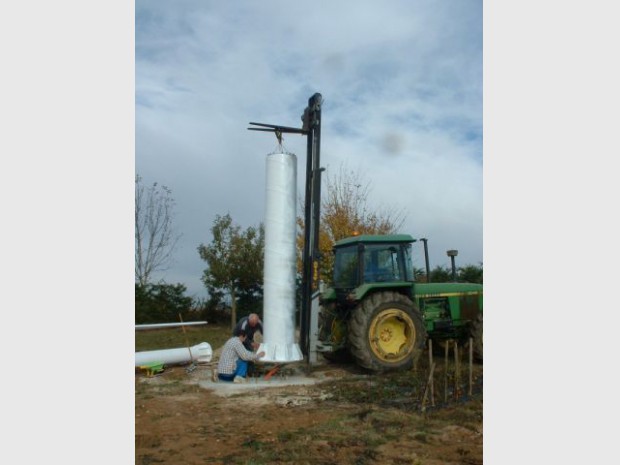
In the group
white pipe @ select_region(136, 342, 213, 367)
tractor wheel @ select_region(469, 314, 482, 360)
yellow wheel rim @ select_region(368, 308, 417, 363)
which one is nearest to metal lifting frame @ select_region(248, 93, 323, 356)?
yellow wheel rim @ select_region(368, 308, 417, 363)

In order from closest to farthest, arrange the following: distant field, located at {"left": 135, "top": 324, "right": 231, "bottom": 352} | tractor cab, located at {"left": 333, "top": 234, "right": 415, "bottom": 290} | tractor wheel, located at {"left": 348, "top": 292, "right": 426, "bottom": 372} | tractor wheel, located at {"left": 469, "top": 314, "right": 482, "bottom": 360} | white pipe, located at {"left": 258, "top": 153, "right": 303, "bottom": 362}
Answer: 1. white pipe, located at {"left": 258, "top": 153, "right": 303, "bottom": 362}
2. tractor wheel, located at {"left": 348, "top": 292, "right": 426, "bottom": 372}
3. tractor cab, located at {"left": 333, "top": 234, "right": 415, "bottom": 290}
4. tractor wheel, located at {"left": 469, "top": 314, "right": 482, "bottom": 360}
5. distant field, located at {"left": 135, "top": 324, "right": 231, "bottom": 352}

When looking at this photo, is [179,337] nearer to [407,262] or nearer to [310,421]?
[407,262]

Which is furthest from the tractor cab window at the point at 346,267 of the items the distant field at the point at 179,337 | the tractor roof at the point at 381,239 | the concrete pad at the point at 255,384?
the distant field at the point at 179,337

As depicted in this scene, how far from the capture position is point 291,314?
6.73 metres

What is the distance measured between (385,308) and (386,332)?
38 cm

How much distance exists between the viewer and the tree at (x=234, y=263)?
13.6 metres

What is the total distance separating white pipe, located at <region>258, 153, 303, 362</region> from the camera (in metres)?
6.64

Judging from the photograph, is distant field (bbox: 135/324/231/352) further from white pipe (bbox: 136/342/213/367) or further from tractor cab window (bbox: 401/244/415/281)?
tractor cab window (bbox: 401/244/415/281)

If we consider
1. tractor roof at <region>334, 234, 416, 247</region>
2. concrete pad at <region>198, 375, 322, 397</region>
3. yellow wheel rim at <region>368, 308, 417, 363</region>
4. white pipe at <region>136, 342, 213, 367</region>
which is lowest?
concrete pad at <region>198, 375, 322, 397</region>

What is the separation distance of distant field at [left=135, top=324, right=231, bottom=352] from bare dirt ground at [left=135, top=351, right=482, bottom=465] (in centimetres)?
269

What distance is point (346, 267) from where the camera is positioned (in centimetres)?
789

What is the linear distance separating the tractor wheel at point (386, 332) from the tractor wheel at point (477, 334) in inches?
51.8

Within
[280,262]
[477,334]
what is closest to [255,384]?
[280,262]

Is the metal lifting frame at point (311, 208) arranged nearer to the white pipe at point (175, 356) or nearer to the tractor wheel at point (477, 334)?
the white pipe at point (175, 356)
